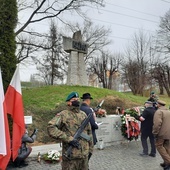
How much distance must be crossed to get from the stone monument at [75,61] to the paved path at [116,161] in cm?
768

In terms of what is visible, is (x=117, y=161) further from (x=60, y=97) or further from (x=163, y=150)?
(x=60, y=97)

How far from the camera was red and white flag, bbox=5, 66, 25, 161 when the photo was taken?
155 inches

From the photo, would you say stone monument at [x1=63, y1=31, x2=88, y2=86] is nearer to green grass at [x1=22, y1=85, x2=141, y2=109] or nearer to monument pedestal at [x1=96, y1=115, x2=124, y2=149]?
green grass at [x1=22, y1=85, x2=141, y2=109]

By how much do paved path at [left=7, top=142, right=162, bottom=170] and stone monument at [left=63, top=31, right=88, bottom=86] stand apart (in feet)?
25.2

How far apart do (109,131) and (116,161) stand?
2.12m

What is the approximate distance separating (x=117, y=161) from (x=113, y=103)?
6225mm

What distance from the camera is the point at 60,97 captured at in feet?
40.0

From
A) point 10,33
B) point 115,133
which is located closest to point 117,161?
point 115,133

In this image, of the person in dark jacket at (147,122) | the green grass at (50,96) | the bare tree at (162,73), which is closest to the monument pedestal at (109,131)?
the person in dark jacket at (147,122)

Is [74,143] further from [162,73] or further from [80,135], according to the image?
[162,73]

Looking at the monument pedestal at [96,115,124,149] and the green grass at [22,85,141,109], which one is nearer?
the monument pedestal at [96,115,124,149]

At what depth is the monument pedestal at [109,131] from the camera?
27.9 ft

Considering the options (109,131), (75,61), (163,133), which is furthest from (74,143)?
(75,61)

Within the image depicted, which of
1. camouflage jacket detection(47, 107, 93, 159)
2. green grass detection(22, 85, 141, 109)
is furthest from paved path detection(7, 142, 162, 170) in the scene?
green grass detection(22, 85, 141, 109)
